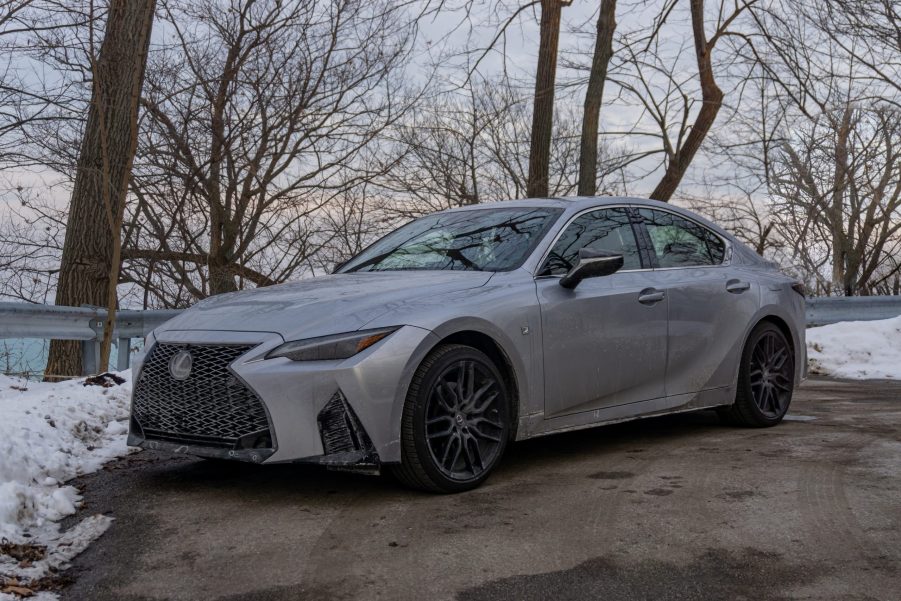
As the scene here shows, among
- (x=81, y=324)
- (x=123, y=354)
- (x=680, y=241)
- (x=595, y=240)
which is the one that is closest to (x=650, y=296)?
(x=595, y=240)

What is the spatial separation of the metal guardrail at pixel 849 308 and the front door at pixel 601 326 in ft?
25.3

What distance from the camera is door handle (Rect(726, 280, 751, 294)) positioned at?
264 inches

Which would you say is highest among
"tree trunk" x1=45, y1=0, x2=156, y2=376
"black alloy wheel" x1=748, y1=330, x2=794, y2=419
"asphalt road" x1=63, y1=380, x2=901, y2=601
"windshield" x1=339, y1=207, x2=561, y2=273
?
"tree trunk" x1=45, y1=0, x2=156, y2=376

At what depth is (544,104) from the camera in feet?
52.0

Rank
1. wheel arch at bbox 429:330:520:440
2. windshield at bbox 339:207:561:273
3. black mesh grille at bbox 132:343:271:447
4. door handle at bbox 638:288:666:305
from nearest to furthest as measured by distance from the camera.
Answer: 1. black mesh grille at bbox 132:343:271:447
2. wheel arch at bbox 429:330:520:440
3. windshield at bbox 339:207:561:273
4. door handle at bbox 638:288:666:305

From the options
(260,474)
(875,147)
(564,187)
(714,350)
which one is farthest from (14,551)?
(875,147)

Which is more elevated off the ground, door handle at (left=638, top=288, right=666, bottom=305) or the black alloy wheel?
door handle at (left=638, top=288, right=666, bottom=305)

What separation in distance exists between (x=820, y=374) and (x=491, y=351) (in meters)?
7.91

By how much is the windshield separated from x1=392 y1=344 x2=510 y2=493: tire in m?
0.77

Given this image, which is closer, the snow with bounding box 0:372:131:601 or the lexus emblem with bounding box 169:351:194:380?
the snow with bounding box 0:372:131:601

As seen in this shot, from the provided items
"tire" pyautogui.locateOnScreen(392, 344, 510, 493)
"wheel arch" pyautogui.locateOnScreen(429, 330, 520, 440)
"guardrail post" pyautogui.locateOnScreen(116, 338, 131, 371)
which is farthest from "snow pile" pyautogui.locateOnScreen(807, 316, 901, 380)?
"guardrail post" pyautogui.locateOnScreen(116, 338, 131, 371)

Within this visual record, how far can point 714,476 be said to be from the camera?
17.1 ft

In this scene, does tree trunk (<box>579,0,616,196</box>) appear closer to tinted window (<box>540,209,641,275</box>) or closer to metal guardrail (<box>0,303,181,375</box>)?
metal guardrail (<box>0,303,181,375</box>)

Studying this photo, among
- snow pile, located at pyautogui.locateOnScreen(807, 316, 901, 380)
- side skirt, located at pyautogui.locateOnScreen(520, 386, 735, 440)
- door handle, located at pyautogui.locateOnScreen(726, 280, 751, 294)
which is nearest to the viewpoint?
side skirt, located at pyautogui.locateOnScreen(520, 386, 735, 440)
